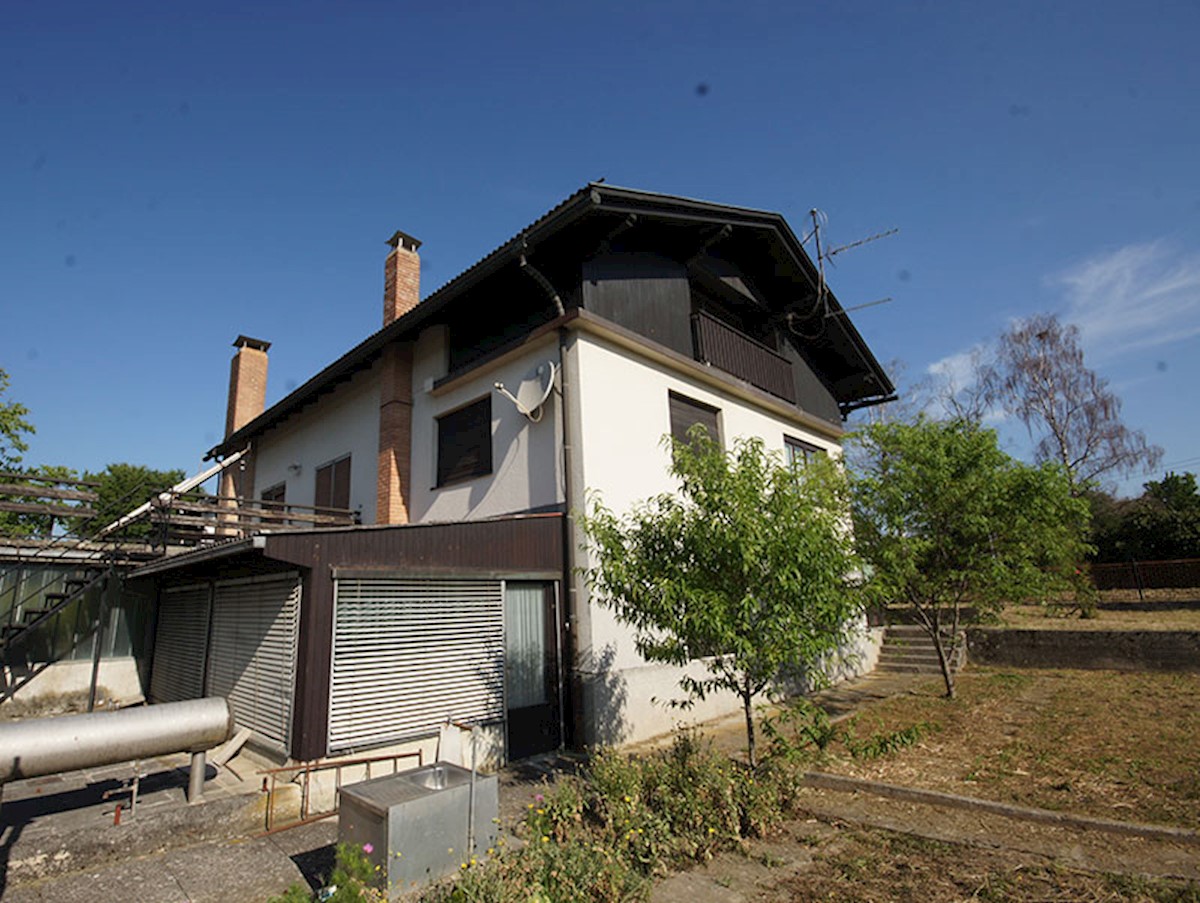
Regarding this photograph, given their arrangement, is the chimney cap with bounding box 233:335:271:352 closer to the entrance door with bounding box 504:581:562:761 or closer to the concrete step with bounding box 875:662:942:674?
the entrance door with bounding box 504:581:562:761

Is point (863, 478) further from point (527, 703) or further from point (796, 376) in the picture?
point (527, 703)

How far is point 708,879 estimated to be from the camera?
4555 mm

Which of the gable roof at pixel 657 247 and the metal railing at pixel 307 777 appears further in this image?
the gable roof at pixel 657 247

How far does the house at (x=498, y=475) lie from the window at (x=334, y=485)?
7cm

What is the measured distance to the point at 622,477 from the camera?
31.6ft

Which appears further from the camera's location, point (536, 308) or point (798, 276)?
point (798, 276)

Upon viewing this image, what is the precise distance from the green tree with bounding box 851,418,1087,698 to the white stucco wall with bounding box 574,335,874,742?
3646 mm

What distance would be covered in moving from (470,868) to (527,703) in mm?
4344

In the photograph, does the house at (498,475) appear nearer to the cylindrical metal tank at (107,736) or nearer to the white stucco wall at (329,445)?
the white stucco wall at (329,445)

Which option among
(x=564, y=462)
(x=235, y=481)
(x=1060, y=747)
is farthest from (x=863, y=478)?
(x=235, y=481)

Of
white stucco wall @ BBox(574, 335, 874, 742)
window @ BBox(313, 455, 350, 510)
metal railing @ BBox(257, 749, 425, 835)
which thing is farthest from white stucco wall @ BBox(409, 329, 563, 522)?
metal railing @ BBox(257, 749, 425, 835)

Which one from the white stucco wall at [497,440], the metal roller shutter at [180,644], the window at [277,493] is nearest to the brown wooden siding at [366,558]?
the white stucco wall at [497,440]

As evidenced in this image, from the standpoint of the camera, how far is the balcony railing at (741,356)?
12164 millimetres

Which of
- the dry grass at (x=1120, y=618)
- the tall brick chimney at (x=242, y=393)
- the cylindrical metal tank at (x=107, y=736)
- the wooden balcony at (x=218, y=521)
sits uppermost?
the tall brick chimney at (x=242, y=393)
